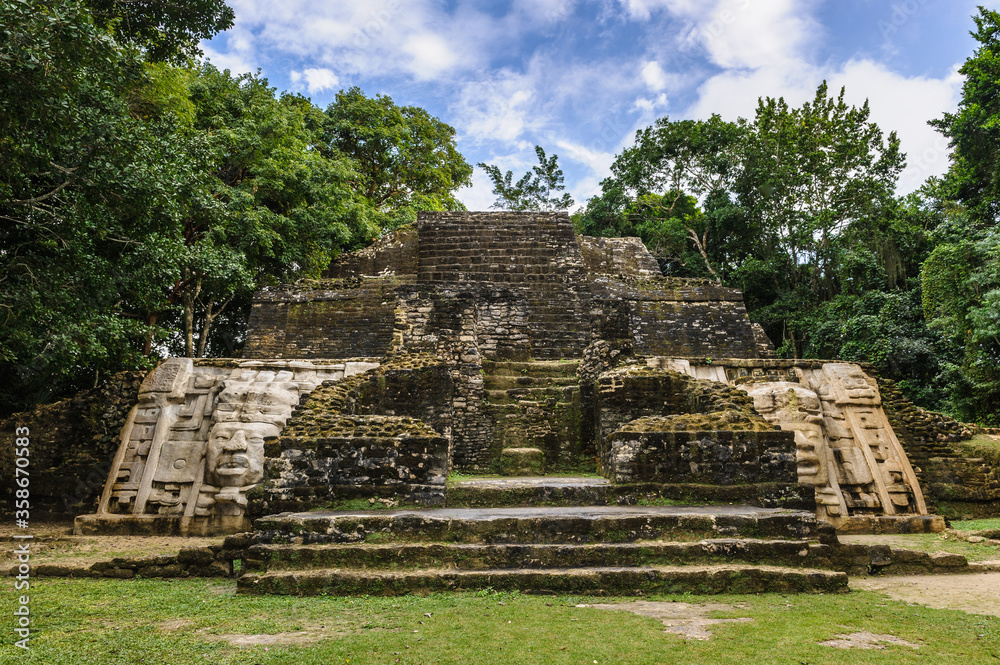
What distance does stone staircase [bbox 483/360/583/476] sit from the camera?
6836 millimetres

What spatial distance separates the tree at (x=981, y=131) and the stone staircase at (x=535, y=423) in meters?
11.0

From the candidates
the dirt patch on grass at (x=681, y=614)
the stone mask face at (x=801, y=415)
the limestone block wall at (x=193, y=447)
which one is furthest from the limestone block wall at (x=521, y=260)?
the dirt patch on grass at (x=681, y=614)

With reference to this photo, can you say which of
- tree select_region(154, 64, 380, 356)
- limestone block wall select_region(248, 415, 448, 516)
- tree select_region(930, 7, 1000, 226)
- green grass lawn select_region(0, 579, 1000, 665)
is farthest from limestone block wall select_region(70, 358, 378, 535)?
tree select_region(930, 7, 1000, 226)

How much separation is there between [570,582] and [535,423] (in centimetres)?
371

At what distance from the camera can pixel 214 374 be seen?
7484 mm

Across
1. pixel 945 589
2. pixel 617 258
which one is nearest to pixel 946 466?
pixel 945 589

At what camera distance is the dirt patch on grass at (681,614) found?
288 cm

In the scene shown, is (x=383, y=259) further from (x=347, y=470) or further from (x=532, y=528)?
(x=532, y=528)

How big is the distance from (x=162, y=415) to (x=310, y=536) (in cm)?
412

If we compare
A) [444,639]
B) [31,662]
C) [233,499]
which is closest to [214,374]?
[233,499]

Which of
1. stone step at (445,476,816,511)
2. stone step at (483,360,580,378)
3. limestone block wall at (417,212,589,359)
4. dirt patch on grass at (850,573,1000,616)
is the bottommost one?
dirt patch on grass at (850,573,1000,616)

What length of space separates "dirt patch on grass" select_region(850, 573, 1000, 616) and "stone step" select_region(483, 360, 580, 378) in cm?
475

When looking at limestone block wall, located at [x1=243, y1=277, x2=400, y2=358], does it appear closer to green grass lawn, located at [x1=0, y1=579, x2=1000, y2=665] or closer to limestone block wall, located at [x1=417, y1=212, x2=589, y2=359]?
limestone block wall, located at [x1=417, y1=212, x2=589, y2=359]

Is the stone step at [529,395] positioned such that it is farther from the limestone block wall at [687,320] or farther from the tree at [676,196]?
the tree at [676,196]
